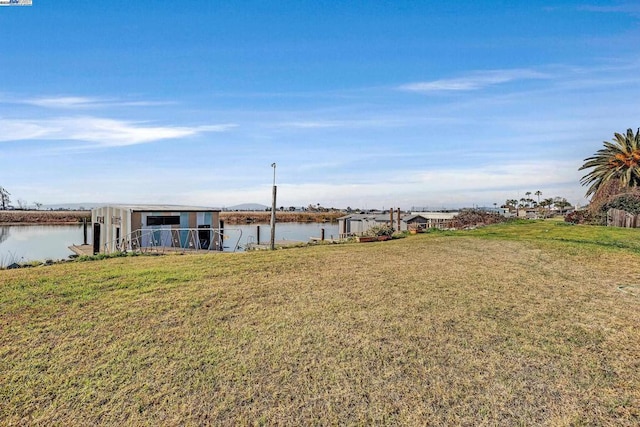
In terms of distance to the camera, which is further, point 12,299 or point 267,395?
point 12,299

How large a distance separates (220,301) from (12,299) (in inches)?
158

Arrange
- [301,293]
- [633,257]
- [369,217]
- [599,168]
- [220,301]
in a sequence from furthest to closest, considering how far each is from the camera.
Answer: [369,217]
[599,168]
[633,257]
[301,293]
[220,301]

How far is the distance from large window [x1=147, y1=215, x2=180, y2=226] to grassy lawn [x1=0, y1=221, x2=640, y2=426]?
508 inches

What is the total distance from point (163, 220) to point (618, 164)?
29.2 m

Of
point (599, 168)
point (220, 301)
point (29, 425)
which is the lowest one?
point (29, 425)

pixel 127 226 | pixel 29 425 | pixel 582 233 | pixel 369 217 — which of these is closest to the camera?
pixel 29 425

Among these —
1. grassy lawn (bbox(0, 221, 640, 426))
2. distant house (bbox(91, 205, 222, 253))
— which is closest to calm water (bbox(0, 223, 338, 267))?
distant house (bbox(91, 205, 222, 253))

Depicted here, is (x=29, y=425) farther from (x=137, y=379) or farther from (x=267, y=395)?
(x=267, y=395)

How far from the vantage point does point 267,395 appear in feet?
13.9

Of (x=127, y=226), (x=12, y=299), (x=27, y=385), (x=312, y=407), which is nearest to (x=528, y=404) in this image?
(x=312, y=407)

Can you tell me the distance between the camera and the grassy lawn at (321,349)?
405 centimetres

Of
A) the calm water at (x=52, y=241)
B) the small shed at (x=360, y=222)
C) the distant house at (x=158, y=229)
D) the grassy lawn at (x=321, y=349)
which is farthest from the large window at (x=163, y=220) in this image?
the small shed at (x=360, y=222)

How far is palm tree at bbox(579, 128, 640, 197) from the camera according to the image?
25125 millimetres

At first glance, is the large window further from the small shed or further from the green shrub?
the green shrub
